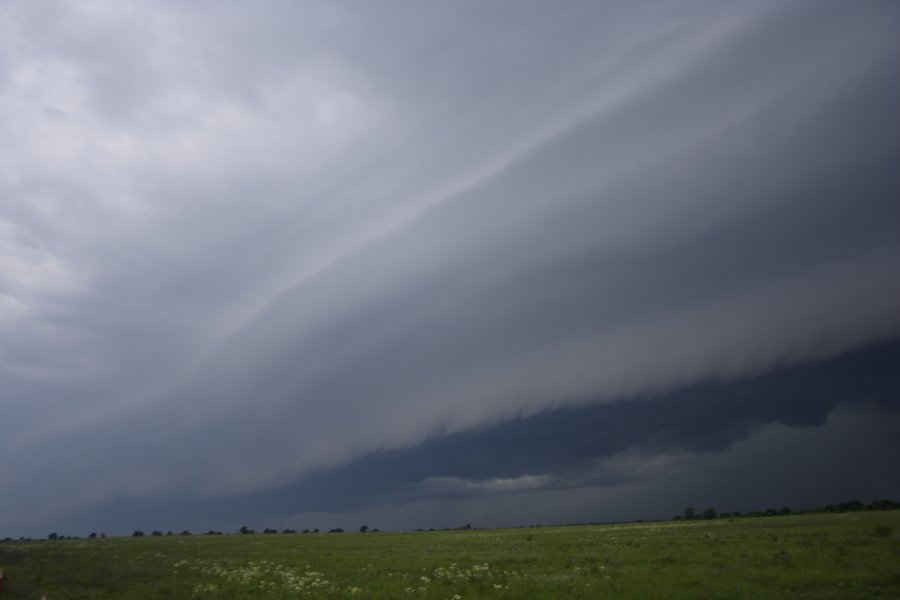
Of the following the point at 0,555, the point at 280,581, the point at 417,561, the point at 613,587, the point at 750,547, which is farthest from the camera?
the point at 0,555

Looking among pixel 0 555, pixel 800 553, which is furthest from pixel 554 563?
pixel 0 555

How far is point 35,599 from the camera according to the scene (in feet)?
127

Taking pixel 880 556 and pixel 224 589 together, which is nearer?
pixel 880 556

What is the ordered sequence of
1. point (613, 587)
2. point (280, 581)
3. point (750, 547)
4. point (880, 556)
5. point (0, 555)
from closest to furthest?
point (613, 587) → point (880, 556) → point (280, 581) → point (750, 547) → point (0, 555)

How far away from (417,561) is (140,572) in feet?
76.2

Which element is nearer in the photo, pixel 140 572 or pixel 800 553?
pixel 800 553

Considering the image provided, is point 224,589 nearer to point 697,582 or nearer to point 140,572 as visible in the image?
point 140,572

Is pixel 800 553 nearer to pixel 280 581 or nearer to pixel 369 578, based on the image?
pixel 369 578

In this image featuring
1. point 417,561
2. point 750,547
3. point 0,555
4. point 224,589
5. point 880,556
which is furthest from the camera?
point 0,555

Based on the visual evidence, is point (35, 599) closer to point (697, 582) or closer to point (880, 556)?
point (697, 582)

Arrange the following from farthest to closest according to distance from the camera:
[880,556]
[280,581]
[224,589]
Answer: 1. [280,581]
2. [224,589]
3. [880,556]

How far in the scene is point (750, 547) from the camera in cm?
5091

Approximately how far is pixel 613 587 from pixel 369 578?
1855 cm

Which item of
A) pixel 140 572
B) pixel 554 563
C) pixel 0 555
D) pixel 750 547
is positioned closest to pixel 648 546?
pixel 750 547
